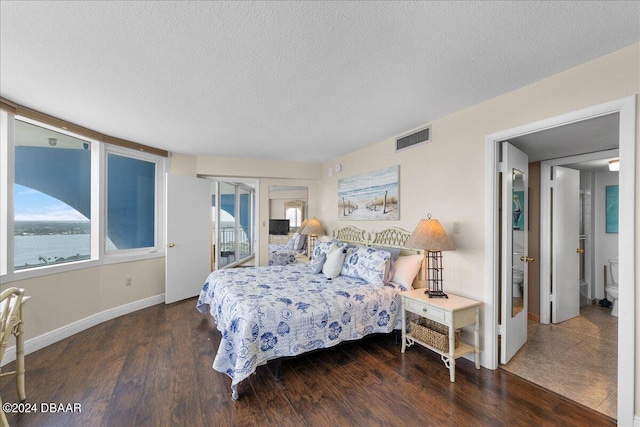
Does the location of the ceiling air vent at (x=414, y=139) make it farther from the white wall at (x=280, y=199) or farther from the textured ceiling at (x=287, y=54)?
the white wall at (x=280, y=199)

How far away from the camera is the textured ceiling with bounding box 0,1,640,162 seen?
145 cm

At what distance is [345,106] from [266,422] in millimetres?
2610

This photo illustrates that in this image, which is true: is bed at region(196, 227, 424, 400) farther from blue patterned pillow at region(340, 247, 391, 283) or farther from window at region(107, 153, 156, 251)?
window at region(107, 153, 156, 251)

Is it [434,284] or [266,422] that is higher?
[434,284]

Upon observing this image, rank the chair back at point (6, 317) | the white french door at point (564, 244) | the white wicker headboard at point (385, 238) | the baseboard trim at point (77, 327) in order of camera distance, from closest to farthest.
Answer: the chair back at point (6, 317) → the baseboard trim at point (77, 327) → the white wicker headboard at point (385, 238) → the white french door at point (564, 244)

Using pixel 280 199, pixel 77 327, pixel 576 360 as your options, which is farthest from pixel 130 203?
pixel 576 360

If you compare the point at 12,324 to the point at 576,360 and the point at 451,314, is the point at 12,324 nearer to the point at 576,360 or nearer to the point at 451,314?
the point at 451,314

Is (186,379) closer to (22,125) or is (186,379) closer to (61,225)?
(61,225)

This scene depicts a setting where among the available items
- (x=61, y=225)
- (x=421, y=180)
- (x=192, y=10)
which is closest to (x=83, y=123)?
(x=61, y=225)

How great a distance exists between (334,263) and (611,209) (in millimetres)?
4402

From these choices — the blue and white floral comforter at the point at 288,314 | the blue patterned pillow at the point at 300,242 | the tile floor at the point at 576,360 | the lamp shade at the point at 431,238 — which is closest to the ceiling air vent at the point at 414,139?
the lamp shade at the point at 431,238

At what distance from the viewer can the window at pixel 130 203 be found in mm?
3912

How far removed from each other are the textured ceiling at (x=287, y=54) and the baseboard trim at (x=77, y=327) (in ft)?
7.57

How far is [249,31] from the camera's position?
5.22 feet
